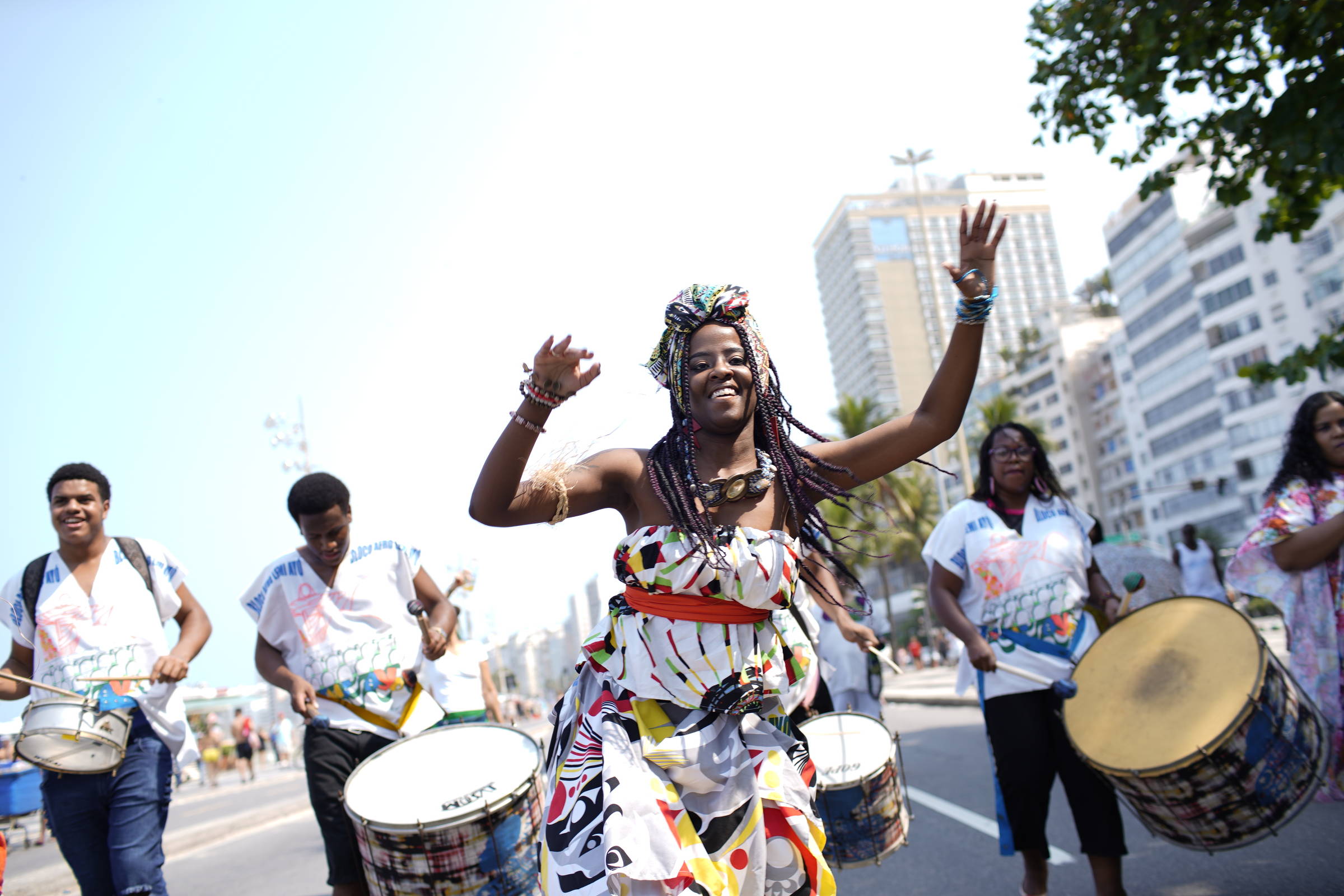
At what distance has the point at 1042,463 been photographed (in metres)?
5.11

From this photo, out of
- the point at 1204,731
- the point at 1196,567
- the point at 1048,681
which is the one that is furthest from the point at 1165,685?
the point at 1196,567

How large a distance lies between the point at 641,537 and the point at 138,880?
311 cm

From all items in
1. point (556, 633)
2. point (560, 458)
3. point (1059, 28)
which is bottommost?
point (556, 633)

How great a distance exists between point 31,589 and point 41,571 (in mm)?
88

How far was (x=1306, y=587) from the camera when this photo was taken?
477cm

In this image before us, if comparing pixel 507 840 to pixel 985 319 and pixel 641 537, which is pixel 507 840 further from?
pixel 985 319

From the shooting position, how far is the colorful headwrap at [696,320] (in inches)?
111

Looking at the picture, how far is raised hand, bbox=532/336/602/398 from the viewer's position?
250cm

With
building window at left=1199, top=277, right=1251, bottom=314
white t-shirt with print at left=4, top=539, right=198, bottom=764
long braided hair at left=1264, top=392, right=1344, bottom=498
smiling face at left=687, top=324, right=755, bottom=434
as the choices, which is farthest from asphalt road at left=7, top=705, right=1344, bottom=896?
building window at left=1199, top=277, right=1251, bottom=314

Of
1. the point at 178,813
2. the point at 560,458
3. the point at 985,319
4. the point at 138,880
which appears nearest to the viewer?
the point at 560,458

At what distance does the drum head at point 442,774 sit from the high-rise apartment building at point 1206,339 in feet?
196

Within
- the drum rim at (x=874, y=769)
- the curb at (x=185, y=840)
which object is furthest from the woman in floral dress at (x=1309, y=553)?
the curb at (x=185, y=840)

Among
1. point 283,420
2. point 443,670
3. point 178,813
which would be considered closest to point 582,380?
point 443,670

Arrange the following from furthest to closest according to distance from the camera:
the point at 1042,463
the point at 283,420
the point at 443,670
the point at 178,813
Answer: the point at 283,420, the point at 178,813, the point at 443,670, the point at 1042,463
